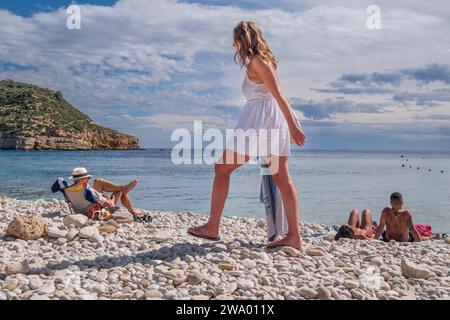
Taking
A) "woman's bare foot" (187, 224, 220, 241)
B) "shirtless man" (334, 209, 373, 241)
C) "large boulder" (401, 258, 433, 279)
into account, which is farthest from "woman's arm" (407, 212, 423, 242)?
"woman's bare foot" (187, 224, 220, 241)

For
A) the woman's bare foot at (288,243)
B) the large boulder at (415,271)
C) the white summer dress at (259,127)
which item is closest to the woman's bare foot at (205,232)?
the woman's bare foot at (288,243)

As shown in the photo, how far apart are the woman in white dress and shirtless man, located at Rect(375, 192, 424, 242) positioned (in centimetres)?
302

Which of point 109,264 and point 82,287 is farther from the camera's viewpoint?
point 109,264

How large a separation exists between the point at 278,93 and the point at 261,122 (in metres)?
0.37

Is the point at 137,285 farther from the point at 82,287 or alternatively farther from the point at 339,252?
the point at 339,252

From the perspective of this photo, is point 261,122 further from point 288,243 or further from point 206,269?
point 206,269

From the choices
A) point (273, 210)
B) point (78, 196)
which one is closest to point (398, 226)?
point (273, 210)

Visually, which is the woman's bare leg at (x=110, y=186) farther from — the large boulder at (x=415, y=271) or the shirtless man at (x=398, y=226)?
the large boulder at (x=415, y=271)

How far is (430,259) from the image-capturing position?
5.99 m

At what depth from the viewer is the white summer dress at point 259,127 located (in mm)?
5387

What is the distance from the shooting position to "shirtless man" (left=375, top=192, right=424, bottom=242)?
7.91 m

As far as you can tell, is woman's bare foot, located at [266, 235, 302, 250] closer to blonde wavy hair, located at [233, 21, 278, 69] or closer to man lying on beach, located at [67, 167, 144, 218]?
blonde wavy hair, located at [233, 21, 278, 69]
